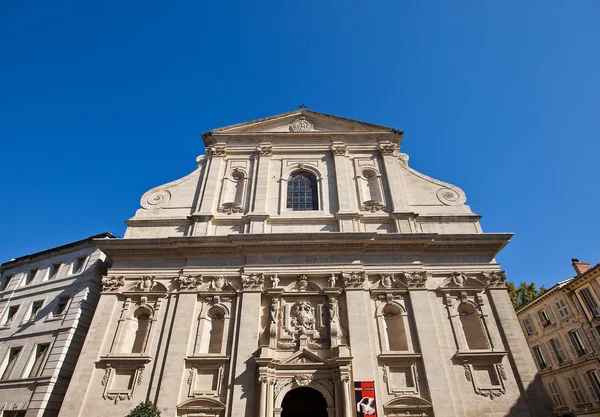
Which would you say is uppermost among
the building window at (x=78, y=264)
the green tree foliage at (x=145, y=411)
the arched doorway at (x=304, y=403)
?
the building window at (x=78, y=264)

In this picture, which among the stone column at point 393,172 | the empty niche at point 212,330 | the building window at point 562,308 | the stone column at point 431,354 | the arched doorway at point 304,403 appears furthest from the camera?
the building window at point 562,308

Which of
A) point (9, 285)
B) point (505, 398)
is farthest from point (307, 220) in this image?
point (9, 285)

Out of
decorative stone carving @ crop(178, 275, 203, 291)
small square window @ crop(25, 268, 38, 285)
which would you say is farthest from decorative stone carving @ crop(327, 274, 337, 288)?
small square window @ crop(25, 268, 38, 285)

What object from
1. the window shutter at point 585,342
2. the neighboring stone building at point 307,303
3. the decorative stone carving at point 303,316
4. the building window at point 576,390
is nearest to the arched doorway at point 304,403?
the neighboring stone building at point 307,303

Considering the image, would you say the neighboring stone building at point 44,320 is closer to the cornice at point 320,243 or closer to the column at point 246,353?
the cornice at point 320,243

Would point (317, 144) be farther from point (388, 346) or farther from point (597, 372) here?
point (597, 372)

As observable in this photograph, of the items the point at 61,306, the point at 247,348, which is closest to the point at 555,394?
the point at 247,348

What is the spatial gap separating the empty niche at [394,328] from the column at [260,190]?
7.03 metres

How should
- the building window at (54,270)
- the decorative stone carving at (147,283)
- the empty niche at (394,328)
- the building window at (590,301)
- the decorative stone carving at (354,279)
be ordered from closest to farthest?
the empty niche at (394,328) → the decorative stone carving at (354,279) → the decorative stone carving at (147,283) → the building window at (54,270) → the building window at (590,301)

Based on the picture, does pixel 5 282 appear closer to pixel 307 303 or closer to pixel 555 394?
pixel 307 303

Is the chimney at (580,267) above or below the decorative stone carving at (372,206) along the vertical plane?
above

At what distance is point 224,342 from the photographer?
51.7 ft

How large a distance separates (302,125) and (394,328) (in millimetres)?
13234

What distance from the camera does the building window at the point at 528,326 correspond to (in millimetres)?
29444
